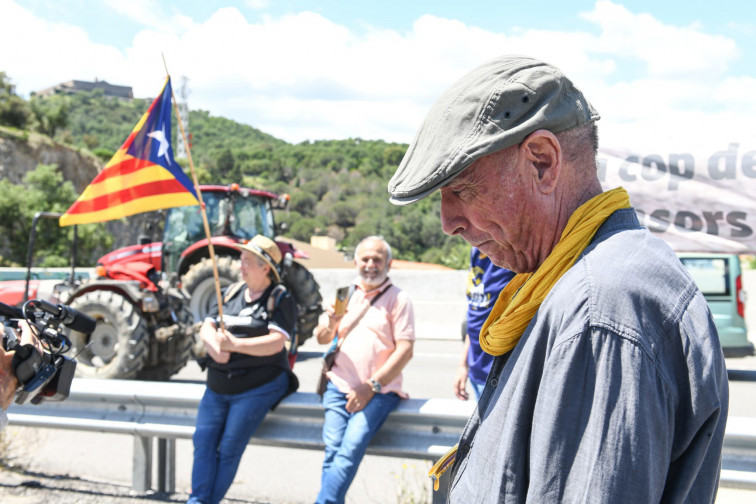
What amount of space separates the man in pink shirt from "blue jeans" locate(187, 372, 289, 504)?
39 centimetres

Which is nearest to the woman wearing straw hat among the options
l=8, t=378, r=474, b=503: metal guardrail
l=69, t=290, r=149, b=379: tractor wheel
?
l=8, t=378, r=474, b=503: metal guardrail

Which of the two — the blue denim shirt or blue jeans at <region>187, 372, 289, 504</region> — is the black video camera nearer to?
blue jeans at <region>187, 372, 289, 504</region>

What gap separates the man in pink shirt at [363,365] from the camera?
11.6ft

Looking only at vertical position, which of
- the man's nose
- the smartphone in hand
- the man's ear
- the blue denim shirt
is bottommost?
the smartphone in hand

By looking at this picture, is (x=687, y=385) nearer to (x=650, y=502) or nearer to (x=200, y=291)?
(x=650, y=502)

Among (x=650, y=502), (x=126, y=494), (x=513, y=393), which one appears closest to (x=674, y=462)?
(x=650, y=502)

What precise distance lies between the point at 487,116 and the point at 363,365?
9.73 ft

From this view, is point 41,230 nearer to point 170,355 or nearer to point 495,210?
point 170,355

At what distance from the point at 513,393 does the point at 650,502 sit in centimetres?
24

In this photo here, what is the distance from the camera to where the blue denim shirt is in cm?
91

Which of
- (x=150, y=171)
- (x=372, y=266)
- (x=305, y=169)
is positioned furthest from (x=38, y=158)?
(x=305, y=169)

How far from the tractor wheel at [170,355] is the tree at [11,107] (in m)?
43.3

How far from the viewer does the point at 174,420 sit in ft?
13.0

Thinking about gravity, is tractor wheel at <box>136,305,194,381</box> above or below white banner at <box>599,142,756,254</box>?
below
